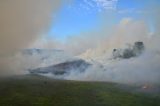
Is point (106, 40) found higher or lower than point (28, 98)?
higher

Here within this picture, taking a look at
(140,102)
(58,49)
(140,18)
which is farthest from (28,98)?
(140,18)

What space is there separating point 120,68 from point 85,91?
2.35 feet

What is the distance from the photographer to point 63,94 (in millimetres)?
6094

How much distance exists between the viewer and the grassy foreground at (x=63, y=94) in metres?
5.98

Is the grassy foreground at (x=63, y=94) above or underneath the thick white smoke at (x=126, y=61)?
underneath

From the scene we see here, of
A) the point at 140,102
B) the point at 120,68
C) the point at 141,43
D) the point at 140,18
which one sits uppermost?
the point at 140,18

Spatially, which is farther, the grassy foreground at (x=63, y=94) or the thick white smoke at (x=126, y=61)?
the thick white smoke at (x=126, y=61)

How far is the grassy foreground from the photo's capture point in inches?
235

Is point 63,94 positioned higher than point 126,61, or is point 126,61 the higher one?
point 126,61

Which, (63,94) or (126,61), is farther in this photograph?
(126,61)

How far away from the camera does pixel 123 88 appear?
6.23 metres

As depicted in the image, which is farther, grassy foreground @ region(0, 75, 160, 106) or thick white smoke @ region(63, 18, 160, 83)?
thick white smoke @ region(63, 18, 160, 83)

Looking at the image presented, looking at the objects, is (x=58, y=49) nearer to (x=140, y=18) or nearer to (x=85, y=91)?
(x=85, y=91)

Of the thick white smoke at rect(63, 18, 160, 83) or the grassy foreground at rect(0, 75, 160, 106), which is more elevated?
the thick white smoke at rect(63, 18, 160, 83)
